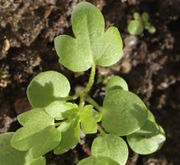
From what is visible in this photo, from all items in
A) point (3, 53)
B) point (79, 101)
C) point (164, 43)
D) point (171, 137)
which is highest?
point (3, 53)

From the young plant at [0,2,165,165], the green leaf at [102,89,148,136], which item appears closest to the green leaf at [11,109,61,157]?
the young plant at [0,2,165,165]

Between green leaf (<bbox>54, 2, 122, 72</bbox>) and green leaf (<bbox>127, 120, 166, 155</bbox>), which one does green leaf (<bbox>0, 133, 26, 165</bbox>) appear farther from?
green leaf (<bbox>127, 120, 166, 155</bbox>)

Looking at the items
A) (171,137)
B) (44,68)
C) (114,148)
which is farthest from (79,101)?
(171,137)

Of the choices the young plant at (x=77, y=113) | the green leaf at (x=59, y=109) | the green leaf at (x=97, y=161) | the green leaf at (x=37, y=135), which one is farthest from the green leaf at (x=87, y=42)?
the green leaf at (x=97, y=161)

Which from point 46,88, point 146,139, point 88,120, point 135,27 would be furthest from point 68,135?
point 135,27

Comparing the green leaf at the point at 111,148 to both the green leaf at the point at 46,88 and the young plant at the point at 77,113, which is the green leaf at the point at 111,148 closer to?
the young plant at the point at 77,113

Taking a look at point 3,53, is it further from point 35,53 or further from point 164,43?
point 164,43
